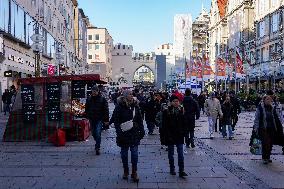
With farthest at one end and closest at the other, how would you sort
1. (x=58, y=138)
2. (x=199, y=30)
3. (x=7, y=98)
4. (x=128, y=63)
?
(x=128, y=63) < (x=199, y=30) < (x=7, y=98) < (x=58, y=138)

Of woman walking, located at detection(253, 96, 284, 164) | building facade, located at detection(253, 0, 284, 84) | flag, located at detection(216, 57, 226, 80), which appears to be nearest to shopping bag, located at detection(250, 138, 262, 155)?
woman walking, located at detection(253, 96, 284, 164)

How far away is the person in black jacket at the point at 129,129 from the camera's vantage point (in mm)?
9938

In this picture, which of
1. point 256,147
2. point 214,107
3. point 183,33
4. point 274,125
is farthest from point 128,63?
point 274,125

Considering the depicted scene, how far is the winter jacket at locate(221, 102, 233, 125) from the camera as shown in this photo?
18.3 m

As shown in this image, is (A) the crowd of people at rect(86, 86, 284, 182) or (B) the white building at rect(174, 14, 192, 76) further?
(B) the white building at rect(174, 14, 192, 76)

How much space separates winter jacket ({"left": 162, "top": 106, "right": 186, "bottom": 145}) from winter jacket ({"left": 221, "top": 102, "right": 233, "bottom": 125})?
8107 mm

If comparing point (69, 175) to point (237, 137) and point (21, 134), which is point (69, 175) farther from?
point (237, 137)

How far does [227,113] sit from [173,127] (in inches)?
330

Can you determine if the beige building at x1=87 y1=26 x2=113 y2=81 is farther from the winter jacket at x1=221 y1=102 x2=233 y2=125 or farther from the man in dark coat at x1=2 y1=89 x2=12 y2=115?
the winter jacket at x1=221 y1=102 x2=233 y2=125

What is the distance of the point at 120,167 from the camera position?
11430 mm

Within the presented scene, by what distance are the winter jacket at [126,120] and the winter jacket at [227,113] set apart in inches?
337

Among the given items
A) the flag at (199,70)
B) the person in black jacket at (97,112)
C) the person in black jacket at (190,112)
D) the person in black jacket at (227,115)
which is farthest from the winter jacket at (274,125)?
the flag at (199,70)

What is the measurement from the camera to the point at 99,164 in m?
11.9

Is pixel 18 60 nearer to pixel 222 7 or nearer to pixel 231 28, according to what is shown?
pixel 231 28
